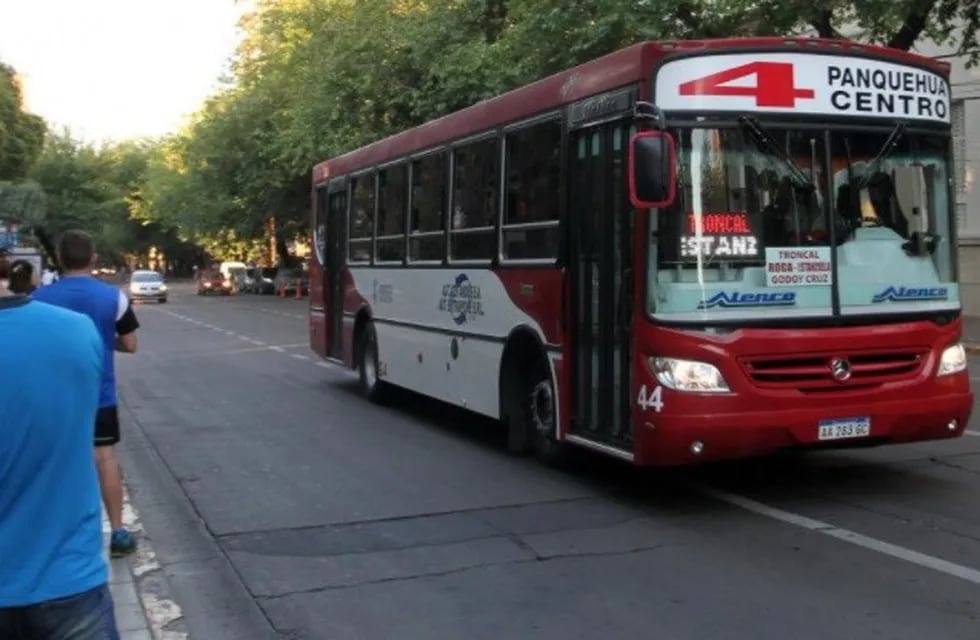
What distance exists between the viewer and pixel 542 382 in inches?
353

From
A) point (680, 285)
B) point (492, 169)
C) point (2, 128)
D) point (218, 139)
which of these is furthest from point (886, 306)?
point (218, 139)

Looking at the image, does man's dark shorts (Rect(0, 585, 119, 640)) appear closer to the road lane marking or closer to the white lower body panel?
the road lane marking

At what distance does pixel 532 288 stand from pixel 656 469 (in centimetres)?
175

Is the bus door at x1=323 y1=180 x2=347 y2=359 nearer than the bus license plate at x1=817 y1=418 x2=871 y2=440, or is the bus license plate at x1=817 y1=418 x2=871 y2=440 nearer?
the bus license plate at x1=817 y1=418 x2=871 y2=440

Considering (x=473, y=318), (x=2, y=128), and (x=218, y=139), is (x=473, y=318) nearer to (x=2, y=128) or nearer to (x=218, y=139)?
(x=2, y=128)

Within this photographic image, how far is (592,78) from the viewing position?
8039mm

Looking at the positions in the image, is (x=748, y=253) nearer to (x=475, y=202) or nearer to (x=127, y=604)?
(x=475, y=202)

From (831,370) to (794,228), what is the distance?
0.95 m

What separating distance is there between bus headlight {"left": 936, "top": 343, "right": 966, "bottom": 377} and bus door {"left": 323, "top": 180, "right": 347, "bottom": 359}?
8468 mm


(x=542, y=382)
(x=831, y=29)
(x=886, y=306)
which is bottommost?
(x=542, y=382)

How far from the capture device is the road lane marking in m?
5.91

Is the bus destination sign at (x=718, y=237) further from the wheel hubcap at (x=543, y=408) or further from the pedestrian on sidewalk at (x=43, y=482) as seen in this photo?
the pedestrian on sidewalk at (x=43, y=482)

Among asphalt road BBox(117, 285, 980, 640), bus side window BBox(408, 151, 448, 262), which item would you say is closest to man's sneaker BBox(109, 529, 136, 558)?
asphalt road BBox(117, 285, 980, 640)

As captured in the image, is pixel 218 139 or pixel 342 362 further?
pixel 218 139
